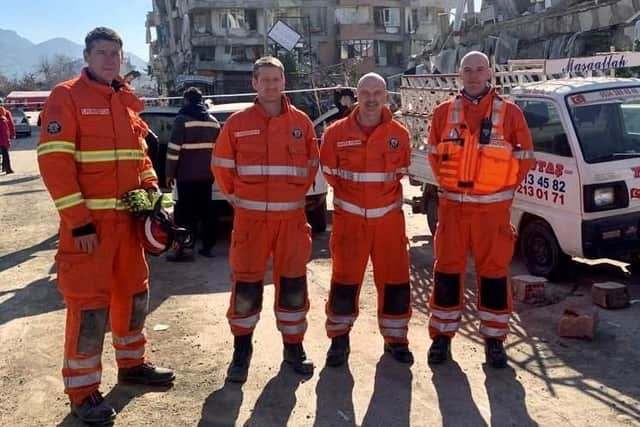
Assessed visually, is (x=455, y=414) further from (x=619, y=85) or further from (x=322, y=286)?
(x=619, y=85)

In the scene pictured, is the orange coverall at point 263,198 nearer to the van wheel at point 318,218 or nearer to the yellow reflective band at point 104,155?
the yellow reflective band at point 104,155

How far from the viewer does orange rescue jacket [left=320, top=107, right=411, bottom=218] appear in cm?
448

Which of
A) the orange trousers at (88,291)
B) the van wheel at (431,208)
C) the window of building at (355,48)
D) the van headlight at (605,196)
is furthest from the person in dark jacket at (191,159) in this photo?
the window of building at (355,48)

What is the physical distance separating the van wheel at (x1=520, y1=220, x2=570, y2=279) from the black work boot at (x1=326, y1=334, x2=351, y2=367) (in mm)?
2597

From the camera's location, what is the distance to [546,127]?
6.30 metres

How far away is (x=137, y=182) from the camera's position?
4125mm

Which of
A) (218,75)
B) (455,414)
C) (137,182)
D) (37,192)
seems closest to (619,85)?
(455,414)

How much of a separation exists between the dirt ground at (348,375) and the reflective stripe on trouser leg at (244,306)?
340mm

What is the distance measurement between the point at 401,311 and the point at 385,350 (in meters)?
0.36

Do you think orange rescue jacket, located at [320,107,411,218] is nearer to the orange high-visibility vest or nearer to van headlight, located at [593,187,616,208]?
the orange high-visibility vest

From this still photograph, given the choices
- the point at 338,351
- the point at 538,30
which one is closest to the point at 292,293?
the point at 338,351

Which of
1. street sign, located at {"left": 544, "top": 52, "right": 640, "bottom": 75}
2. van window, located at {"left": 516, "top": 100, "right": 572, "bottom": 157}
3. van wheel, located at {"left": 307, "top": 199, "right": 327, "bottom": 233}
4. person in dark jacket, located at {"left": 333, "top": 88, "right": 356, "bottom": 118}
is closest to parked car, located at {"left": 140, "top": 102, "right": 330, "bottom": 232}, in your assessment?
van wheel, located at {"left": 307, "top": 199, "right": 327, "bottom": 233}

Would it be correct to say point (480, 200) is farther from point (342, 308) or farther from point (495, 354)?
point (342, 308)

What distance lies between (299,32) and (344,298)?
46236mm
